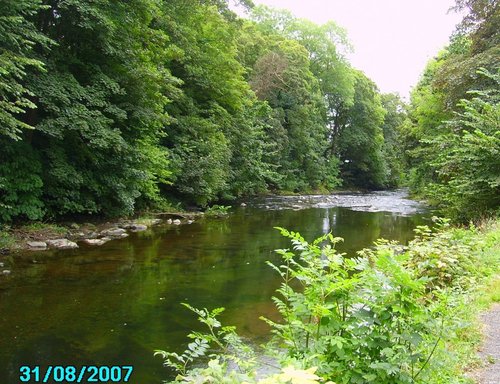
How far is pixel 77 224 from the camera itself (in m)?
13.7

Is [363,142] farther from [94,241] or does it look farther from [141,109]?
[94,241]

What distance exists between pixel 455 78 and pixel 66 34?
1523cm

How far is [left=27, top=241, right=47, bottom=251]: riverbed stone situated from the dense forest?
A: 3.42 feet

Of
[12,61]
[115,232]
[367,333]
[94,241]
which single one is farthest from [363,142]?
[367,333]

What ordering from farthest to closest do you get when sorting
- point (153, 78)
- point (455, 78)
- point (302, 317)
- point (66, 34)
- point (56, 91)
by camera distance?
point (455, 78) < point (153, 78) < point (66, 34) < point (56, 91) < point (302, 317)

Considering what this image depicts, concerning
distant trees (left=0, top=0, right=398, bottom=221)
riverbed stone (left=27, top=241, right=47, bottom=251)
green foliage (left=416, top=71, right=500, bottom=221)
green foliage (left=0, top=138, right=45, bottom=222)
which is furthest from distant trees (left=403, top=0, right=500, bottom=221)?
green foliage (left=0, top=138, right=45, bottom=222)

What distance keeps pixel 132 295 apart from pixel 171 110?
14.7 meters

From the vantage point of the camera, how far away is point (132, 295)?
754cm

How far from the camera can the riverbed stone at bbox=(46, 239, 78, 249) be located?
36.1 feet

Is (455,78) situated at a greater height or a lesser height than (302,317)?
greater

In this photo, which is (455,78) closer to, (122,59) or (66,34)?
(122,59)

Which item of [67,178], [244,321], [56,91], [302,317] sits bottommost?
[244,321]

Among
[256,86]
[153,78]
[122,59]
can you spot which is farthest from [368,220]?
[256,86]

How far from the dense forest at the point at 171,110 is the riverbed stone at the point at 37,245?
1.04 meters
